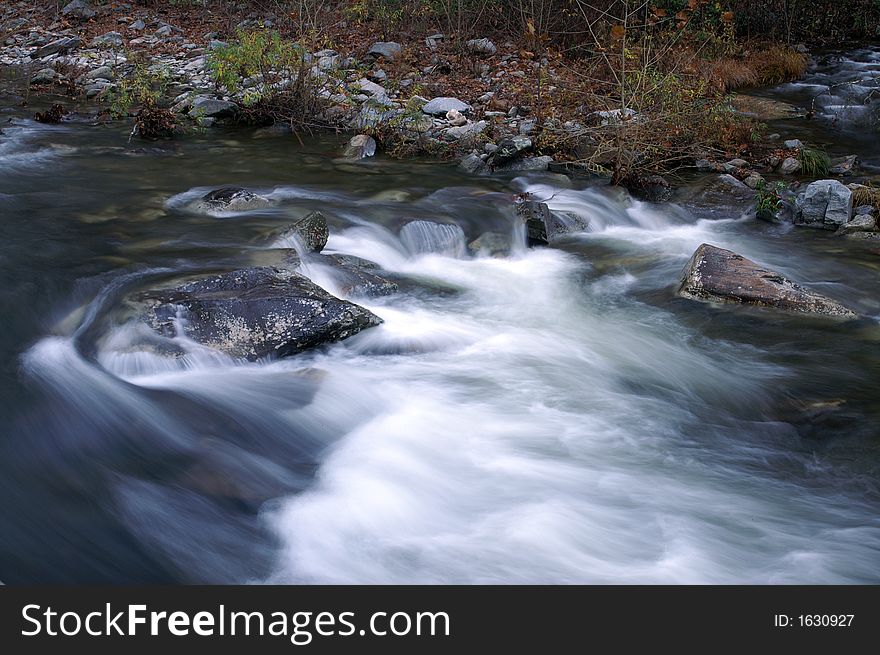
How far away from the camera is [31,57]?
58.5 feet

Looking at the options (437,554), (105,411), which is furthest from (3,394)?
(437,554)

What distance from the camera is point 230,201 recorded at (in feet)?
27.7

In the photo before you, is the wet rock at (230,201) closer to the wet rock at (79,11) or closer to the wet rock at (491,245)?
the wet rock at (491,245)

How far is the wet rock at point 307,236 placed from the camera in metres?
7.29

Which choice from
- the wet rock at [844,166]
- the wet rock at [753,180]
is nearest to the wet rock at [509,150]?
the wet rock at [753,180]

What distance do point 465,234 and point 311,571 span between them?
512cm

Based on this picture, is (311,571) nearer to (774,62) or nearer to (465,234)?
(465,234)

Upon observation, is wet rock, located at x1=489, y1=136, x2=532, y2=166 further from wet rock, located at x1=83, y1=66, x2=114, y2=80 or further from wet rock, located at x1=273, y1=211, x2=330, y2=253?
wet rock, located at x1=83, y1=66, x2=114, y2=80

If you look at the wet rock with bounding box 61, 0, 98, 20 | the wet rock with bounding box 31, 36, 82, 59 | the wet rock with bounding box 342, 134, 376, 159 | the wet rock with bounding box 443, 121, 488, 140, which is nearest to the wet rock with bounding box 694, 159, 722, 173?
the wet rock with bounding box 443, 121, 488, 140

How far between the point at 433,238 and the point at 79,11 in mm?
16766

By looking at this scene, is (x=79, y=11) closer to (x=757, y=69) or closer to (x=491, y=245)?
(x=757, y=69)

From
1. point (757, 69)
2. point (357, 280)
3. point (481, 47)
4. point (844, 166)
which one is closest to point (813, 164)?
point (844, 166)

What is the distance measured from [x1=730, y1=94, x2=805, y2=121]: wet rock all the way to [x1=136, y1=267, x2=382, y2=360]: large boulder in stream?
9.73 meters

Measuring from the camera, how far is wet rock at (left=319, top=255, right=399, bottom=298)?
22.7 ft
